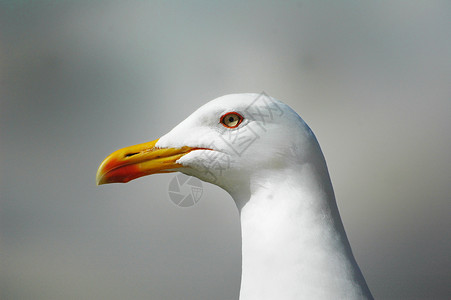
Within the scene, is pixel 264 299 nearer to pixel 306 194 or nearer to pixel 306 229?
pixel 306 229

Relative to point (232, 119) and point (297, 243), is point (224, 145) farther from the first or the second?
point (297, 243)

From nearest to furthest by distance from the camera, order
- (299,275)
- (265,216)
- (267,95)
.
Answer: (299,275), (265,216), (267,95)

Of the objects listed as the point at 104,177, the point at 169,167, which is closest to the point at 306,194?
the point at 169,167

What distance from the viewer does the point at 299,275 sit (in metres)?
2.04

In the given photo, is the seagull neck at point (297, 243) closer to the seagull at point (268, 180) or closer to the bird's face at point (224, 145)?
the seagull at point (268, 180)

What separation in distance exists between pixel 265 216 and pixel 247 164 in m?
0.32

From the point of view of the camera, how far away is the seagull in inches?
81.0

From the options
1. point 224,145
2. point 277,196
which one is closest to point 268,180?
point 277,196

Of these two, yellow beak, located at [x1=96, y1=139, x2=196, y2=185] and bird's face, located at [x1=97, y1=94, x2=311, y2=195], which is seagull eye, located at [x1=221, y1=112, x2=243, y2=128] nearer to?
bird's face, located at [x1=97, y1=94, x2=311, y2=195]

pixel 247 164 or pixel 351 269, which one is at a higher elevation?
pixel 247 164

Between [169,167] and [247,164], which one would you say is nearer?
[247,164]

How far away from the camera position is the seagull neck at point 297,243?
6.67 feet

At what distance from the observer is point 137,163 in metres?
2.49

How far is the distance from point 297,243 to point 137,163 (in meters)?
1.11
